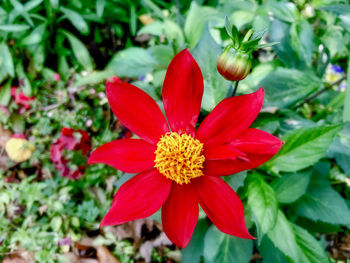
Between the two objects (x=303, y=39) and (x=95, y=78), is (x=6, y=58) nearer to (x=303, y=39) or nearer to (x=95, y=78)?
(x=95, y=78)

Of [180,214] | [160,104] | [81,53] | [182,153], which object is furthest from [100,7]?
[180,214]

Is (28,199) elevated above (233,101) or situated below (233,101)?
below

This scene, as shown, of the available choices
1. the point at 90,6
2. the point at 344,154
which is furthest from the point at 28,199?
the point at 344,154

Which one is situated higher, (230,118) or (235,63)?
(235,63)

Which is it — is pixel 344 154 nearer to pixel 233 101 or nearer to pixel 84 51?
pixel 233 101

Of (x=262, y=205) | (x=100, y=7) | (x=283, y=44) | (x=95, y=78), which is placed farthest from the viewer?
(x=95, y=78)

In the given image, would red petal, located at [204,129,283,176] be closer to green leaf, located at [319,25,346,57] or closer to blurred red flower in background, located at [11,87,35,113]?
green leaf, located at [319,25,346,57]
